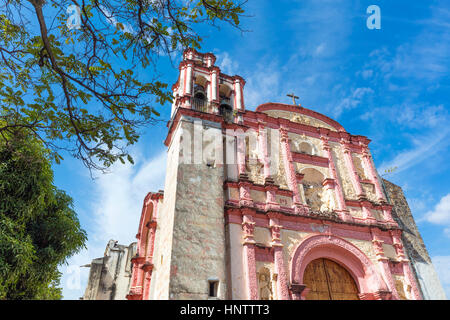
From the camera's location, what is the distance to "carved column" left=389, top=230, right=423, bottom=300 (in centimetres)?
1049

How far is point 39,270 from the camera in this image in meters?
8.97

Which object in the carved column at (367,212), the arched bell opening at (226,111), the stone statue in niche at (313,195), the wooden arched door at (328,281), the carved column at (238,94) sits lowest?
the wooden arched door at (328,281)

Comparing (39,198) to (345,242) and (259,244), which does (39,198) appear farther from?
(345,242)

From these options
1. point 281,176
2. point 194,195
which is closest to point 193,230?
point 194,195

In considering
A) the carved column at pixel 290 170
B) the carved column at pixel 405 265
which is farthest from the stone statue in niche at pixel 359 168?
the carved column at pixel 290 170

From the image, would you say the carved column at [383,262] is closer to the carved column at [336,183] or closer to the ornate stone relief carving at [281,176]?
the carved column at [336,183]

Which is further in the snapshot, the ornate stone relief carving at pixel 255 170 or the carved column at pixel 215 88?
the carved column at pixel 215 88

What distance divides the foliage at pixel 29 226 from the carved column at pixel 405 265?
1142 cm

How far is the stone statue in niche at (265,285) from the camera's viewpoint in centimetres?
899

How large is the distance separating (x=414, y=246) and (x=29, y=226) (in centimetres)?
1404

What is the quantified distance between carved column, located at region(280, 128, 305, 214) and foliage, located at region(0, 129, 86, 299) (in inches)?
305
